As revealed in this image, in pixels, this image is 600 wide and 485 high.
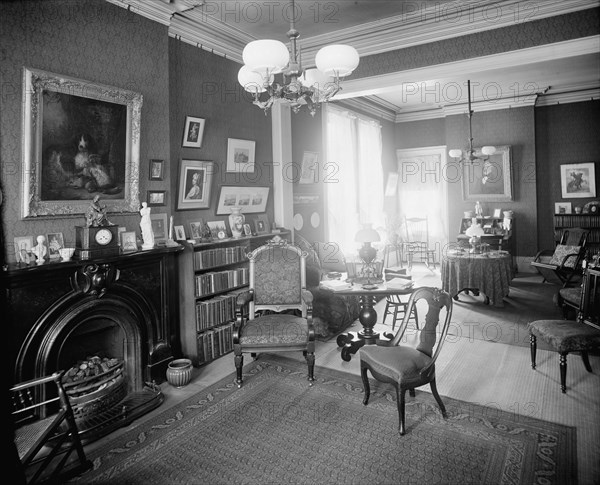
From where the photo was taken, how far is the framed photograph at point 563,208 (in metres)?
9.20

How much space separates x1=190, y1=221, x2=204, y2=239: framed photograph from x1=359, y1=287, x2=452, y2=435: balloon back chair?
242 cm

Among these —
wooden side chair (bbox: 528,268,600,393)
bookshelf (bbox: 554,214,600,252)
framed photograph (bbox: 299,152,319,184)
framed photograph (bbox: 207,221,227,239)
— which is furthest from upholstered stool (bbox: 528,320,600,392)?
bookshelf (bbox: 554,214,600,252)

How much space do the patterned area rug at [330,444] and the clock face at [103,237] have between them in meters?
1.52

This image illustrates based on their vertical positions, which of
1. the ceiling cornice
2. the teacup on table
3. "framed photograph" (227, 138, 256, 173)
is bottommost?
the teacup on table

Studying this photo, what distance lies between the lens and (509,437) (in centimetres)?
300

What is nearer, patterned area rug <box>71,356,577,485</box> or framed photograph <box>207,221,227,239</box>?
patterned area rug <box>71,356,577,485</box>

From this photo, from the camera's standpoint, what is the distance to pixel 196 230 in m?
4.91

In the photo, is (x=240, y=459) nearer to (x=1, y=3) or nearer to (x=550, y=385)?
(x=550, y=385)

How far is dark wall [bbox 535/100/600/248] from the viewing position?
8977 millimetres

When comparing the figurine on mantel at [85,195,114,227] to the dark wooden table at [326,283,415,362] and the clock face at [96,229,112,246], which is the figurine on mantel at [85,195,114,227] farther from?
the dark wooden table at [326,283,415,362]

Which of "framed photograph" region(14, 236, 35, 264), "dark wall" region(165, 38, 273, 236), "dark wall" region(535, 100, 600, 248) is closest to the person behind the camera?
"framed photograph" region(14, 236, 35, 264)

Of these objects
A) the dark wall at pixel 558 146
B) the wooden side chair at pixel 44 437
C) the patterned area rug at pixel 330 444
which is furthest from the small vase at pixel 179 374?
the dark wall at pixel 558 146

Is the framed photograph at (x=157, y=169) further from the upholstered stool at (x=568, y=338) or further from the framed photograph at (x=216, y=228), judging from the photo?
the upholstered stool at (x=568, y=338)

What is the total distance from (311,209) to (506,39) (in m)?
3.67
